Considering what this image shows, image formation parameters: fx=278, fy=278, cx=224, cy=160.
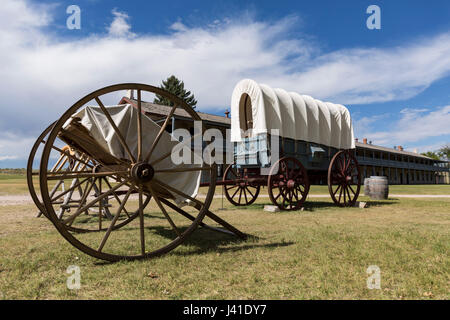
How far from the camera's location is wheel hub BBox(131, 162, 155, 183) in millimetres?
3289

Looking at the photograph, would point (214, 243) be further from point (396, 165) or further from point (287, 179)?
point (396, 165)

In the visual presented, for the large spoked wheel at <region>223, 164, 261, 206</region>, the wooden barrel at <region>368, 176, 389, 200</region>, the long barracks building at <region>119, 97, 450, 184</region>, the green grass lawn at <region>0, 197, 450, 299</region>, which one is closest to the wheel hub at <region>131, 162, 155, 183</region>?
the green grass lawn at <region>0, 197, 450, 299</region>

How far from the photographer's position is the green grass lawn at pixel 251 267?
91.9 inches

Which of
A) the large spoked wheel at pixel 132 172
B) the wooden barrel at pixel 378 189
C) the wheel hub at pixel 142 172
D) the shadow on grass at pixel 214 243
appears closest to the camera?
the large spoked wheel at pixel 132 172

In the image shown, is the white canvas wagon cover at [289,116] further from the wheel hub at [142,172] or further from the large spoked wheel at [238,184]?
the wheel hub at [142,172]

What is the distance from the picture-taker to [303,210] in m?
7.85

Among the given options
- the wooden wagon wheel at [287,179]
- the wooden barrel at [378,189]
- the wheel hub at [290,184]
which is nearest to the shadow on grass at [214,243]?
the wooden wagon wheel at [287,179]

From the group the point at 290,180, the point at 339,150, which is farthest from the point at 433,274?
the point at 339,150

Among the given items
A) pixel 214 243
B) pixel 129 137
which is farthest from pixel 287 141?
pixel 129 137

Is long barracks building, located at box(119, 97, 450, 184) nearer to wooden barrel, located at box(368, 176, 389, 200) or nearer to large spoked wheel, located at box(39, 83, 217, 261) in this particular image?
wooden barrel, located at box(368, 176, 389, 200)

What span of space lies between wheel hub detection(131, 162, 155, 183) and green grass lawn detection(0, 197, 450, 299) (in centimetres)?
94

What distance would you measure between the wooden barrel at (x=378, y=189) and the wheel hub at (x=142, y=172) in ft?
34.8

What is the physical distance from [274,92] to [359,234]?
4.72m

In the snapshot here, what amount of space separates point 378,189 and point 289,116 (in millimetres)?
5953
